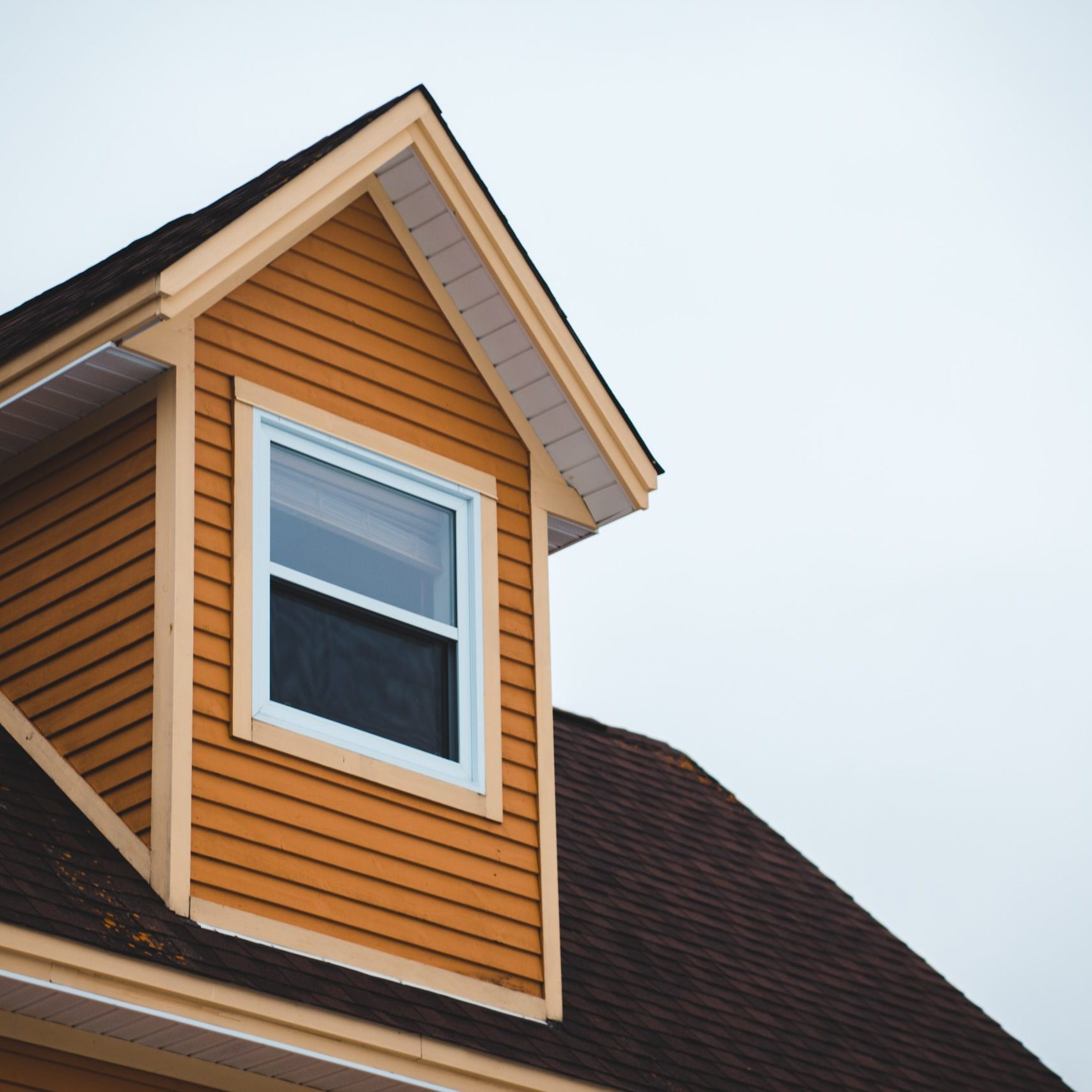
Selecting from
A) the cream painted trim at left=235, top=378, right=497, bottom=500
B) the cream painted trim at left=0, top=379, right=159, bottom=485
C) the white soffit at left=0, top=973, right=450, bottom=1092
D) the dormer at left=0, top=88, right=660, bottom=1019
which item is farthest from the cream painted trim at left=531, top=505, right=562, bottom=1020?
the cream painted trim at left=0, top=379, right=159, bottom=485

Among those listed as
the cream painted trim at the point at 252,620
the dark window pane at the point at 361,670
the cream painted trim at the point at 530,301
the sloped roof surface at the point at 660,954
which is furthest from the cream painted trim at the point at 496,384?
the sloped roof surface at the point at 660,954

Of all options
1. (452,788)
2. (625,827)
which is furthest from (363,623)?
(625,827)

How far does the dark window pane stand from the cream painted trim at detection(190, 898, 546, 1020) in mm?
880

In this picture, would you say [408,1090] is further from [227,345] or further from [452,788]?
[227,345]

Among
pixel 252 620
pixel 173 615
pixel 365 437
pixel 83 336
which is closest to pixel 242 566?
pixel 252 620

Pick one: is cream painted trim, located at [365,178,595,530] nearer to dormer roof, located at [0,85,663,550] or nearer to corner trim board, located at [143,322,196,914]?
dormer roof, located at [0,85,663,550]

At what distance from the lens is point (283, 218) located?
802 centimetres

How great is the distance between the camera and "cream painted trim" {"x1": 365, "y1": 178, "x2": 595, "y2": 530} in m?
8.71

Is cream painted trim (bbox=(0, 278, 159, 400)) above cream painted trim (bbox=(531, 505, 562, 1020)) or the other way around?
above

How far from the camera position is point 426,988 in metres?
7.52

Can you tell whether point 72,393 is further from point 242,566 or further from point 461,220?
point 461,220

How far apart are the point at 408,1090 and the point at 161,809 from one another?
4.35ft

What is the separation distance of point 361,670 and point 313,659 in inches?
9.5

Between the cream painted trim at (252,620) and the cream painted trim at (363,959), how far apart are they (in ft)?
2.13
